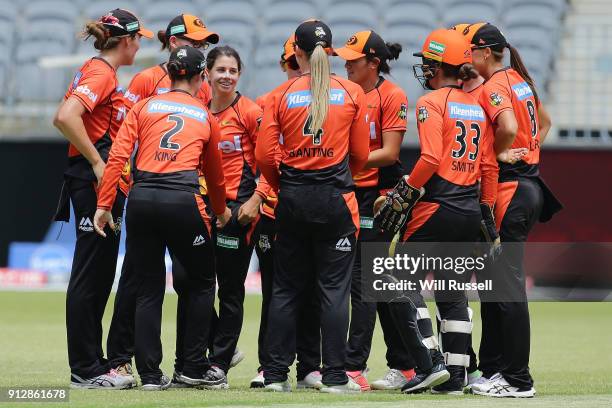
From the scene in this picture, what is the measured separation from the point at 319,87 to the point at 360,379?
1926mm

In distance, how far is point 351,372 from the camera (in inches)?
299

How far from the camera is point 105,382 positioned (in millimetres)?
7273

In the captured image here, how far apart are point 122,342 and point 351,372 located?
1474 mm

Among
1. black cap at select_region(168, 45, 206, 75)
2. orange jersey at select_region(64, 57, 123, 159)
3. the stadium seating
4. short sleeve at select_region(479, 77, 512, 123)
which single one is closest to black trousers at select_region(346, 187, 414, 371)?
short sleeve at select_region(479, 77, 512, 123)

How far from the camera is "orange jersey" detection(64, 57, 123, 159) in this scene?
23.7 ft

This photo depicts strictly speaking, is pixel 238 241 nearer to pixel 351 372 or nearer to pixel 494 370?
pixel 351 372

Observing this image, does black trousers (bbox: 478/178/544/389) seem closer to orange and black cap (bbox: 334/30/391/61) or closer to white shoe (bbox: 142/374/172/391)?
orange and black cap (bbox: 334/30/391/61)

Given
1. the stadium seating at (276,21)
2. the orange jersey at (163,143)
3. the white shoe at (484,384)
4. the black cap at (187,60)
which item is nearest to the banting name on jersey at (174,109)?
the orange jersey at (163,143)

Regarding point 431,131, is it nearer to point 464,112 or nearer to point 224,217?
point 464,112

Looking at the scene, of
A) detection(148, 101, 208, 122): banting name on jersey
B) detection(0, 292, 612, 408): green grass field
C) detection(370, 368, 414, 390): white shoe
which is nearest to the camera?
detection(0, 292, 612, 408): green grass field

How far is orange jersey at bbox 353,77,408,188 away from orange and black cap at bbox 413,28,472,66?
0.73 m

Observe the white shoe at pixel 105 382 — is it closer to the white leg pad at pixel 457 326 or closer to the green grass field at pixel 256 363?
the green grass field at pixel 256 363

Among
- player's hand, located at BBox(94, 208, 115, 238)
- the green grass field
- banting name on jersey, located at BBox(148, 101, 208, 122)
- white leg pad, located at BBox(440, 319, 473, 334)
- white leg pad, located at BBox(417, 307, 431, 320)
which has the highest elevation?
banting name on jersey, located at BBox(148, 101, 208, 122)

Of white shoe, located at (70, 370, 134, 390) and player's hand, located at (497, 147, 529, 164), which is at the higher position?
player's hand, located at (497, 147, 529, 164)
